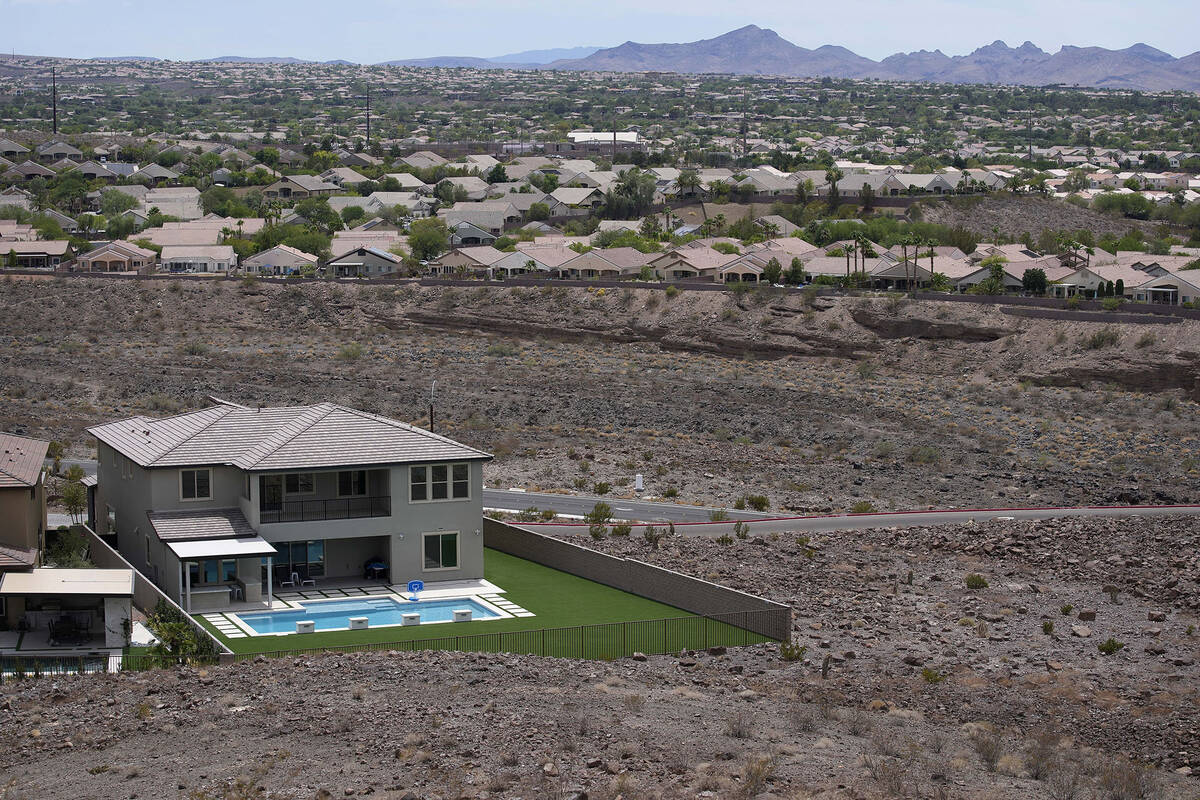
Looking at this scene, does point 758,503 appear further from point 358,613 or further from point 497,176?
point 497,176

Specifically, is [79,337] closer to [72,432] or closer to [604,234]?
[72,432]

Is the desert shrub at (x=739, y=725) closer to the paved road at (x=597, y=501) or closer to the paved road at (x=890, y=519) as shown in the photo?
the paved road at (x=890, y=519)

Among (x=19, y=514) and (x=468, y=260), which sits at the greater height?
(x=19, y=514)

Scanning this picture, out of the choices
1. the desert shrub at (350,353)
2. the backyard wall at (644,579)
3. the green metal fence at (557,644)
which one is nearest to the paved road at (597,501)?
the backyard wall at (644,579)

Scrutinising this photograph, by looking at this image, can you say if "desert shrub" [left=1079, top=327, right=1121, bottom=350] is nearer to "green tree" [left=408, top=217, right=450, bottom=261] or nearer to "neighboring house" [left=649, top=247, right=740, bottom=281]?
"neighboring house" [left=649, top=247, right=740, bottom=281]

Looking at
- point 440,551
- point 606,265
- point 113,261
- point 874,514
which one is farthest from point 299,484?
point 113,261
